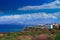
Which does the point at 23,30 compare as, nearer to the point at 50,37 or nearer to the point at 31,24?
the point at 31,24

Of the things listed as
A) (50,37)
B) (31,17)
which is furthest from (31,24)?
(50,37)

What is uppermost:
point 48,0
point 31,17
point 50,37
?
point 48,0

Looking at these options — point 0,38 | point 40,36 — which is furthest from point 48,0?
point 0,38

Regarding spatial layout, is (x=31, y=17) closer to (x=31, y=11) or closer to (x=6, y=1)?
(x=31, y=11)

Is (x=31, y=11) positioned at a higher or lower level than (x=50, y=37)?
higher

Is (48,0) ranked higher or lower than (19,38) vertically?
higher

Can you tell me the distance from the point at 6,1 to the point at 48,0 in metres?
0.74

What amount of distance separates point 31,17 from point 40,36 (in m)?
0.37

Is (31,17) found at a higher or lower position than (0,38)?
higher

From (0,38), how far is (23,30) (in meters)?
0.42

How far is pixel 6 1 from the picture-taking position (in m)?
4.26

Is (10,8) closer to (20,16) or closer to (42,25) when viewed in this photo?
(20,16)

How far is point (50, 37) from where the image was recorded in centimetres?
414

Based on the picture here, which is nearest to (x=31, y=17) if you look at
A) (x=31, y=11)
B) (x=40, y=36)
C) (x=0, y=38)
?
(x=31, y=11)
